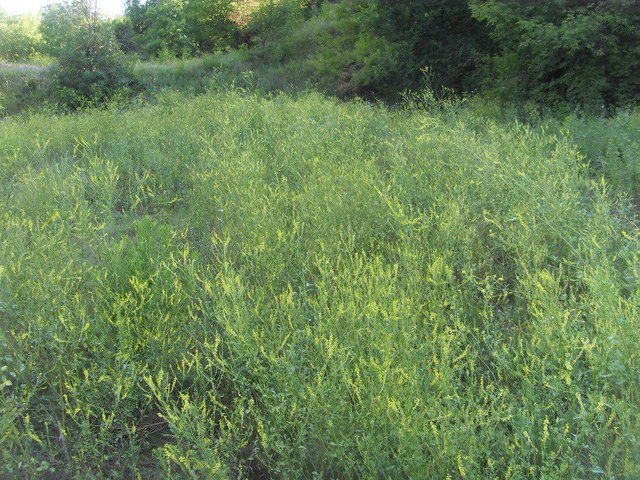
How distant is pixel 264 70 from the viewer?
1844 centimetres

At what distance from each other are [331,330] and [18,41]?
33011 millimetres

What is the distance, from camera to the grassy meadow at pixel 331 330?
238cm

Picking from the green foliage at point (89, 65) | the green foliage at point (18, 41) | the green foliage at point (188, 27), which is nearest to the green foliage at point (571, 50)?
the green foliage at point (89, 65)

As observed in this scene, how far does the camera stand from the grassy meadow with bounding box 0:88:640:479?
93.7 inches

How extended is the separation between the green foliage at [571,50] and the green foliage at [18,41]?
72.4 ft

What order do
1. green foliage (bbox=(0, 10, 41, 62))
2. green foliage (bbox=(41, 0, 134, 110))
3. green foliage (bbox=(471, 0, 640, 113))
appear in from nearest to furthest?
green foliage (bbox=(471, 0, 640, 113)), green foliage (bbox=(41, 0, 134, 110)), green foliage (bbox=(0, 10, 41, 62))

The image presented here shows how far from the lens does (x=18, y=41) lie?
30.2 meters

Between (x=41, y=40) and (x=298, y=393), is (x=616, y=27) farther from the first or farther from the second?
(x=41, y=40)

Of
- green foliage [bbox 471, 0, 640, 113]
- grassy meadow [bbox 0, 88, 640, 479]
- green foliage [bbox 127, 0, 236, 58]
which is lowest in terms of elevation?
grassy meadow [bbox 0, 88, 640, 479]

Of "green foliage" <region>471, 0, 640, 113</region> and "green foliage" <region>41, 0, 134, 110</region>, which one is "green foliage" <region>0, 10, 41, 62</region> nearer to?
"green foliage" <region>41, 0, 134, 110</region>

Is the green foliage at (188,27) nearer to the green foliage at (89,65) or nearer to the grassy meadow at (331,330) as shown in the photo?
the green foliage at (89,65)

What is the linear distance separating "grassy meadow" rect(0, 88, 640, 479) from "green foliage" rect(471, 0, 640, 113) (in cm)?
469

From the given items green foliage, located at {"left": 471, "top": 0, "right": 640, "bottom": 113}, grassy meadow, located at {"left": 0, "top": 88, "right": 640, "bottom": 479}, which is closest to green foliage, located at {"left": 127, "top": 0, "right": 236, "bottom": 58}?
green foliage, located at {"left": 471, "top": 0, "right": 640, "bottom": 113}

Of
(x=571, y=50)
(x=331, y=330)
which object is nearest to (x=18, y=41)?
(x=571, y=50)
